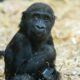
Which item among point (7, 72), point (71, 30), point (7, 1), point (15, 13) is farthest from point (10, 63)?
point (7, 1)

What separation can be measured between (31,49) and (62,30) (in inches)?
169

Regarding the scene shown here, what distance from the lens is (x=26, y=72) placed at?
7727 mm

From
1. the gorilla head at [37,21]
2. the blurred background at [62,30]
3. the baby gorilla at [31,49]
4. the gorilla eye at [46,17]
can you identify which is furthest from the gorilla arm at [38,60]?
the blurred background at [62,30]

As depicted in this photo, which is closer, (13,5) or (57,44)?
(57,44)

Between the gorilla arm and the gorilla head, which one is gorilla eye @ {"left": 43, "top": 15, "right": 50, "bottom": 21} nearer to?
the gorilla head

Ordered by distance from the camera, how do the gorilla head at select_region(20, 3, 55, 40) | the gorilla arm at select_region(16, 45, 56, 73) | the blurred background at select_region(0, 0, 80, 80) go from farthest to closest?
the blurred background at select_region(0, 0, 80, 80) < the gorilla arm at select_region(16, 45, 56, 73) < the gorilla head at select_region(20, 3, 55, 40)

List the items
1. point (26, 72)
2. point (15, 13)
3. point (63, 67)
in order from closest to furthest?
1. point (26, 72)
2. point (63, 67)
3. point (15, 13)

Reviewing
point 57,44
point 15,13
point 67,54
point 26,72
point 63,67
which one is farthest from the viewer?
point 15,13

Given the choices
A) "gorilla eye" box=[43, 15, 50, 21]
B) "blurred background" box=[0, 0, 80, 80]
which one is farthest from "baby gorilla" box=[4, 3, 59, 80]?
"blurred background" box=[0, 0, 80, 80]

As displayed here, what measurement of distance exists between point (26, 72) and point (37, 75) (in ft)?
0.58

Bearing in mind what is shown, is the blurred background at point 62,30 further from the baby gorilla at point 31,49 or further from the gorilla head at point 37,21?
the gorilla head at point 37,21

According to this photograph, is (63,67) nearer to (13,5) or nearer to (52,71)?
(52,71)

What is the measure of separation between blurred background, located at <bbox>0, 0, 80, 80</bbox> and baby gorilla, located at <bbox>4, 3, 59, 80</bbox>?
2.99ft

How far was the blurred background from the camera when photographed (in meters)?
9.46
